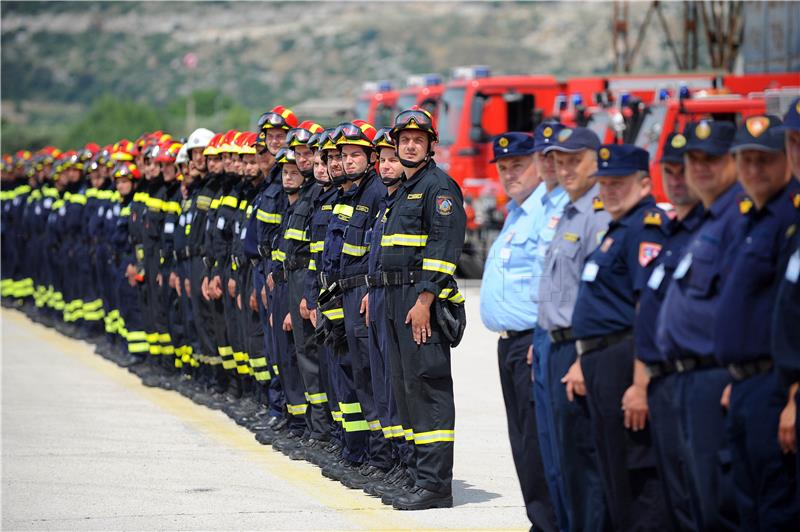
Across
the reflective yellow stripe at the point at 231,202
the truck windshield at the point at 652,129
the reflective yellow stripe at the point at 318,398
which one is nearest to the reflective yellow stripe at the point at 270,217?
the reflective yellow stripe at the point at 231,202

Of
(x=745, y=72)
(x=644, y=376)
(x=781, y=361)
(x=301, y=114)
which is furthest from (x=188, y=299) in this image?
(x=301, y=114)

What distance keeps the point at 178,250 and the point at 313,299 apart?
439 cm

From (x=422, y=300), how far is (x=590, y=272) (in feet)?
7.14

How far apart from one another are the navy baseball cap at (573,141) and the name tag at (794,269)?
203 centimetres

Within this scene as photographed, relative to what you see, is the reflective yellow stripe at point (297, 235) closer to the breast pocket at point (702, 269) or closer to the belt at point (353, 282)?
the belt at point (353, 282)

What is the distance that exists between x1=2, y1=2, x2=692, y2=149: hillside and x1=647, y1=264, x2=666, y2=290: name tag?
10686 cm

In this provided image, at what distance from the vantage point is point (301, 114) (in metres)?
43.3

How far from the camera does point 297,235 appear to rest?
11242mm

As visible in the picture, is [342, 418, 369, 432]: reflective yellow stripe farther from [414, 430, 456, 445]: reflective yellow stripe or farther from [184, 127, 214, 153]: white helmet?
[184, 127, 214, 153]: white helmet

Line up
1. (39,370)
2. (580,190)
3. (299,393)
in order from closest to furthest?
(580,190) < (299,393) < (39,370)

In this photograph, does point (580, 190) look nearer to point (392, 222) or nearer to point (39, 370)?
point (392, 222)

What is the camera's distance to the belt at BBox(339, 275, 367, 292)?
32.4ft

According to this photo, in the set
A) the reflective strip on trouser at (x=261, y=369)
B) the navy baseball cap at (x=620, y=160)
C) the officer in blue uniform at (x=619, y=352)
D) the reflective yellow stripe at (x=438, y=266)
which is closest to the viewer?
the officer in blue uniform at (x=619, y=352)

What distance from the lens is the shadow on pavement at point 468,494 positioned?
30.7 ft
